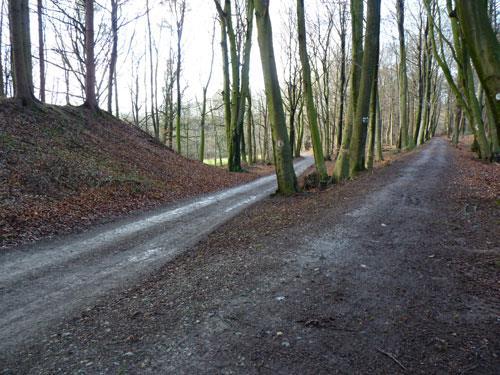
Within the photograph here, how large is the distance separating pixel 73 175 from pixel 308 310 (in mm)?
10425

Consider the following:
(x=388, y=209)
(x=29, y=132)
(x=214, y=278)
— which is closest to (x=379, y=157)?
(x=388, y=209)

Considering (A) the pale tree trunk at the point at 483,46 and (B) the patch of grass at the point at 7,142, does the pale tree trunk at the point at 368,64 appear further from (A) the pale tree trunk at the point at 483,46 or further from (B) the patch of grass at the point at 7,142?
(B) the patch of grass at the point at 7,142

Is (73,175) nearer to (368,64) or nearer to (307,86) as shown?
(307,86)

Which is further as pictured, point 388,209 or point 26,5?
point 26,5

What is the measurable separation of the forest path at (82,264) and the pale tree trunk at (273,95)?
2.59 meters

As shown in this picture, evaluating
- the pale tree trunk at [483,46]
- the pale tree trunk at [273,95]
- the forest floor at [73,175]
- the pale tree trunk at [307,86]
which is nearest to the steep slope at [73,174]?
the forest floor at [73,175]

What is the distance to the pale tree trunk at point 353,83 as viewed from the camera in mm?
14375

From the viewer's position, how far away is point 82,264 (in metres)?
6.17

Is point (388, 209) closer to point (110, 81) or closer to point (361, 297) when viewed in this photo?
point (361, 297)

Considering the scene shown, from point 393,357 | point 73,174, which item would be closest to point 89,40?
point 73,174

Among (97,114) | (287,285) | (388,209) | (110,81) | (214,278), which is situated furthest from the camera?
(110,81)

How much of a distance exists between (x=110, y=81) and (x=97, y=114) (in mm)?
4941

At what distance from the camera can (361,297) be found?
13.4 feet

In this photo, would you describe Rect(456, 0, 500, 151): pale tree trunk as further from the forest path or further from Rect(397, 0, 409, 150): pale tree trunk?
Rect(397, 0, 409, 150): pale tree trunk
